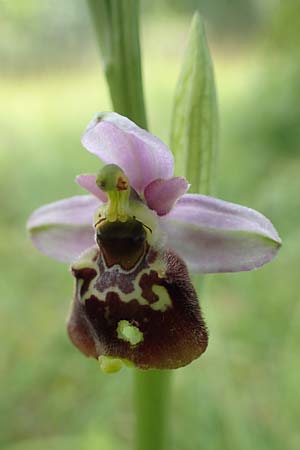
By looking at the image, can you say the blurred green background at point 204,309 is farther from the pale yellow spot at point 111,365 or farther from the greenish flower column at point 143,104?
the pale yellow spot at point 111,365

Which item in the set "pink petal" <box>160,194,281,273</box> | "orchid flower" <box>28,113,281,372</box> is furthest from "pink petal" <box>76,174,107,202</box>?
"pink petal" <box>160,194,281,273</box>

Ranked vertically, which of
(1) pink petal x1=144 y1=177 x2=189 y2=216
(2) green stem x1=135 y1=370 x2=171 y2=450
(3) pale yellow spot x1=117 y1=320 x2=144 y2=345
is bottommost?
(2) green stem x1=135 y1=370 x2=171 y2=450

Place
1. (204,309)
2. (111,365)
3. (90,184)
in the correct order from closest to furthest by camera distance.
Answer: (111,365), (90,184), (204,309)

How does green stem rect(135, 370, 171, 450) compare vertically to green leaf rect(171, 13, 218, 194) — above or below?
below

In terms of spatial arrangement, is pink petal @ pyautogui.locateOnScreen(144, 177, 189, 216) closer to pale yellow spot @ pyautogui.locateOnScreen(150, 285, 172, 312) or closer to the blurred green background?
pale yellow spot @ pyautogui.locateOnScreen(150, 285, 172, 312)

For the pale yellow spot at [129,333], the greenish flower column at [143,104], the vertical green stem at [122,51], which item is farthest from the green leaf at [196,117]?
the pale yellow spot at [129,333]

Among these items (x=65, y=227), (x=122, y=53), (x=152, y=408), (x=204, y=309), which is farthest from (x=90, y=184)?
(x=204, y=309)

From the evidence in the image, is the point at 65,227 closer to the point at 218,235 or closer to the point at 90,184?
the point at 90,184

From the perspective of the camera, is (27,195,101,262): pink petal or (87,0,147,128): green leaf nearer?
(87,0,147,128): green leaf
